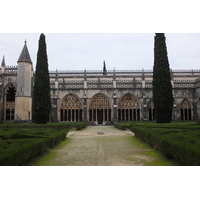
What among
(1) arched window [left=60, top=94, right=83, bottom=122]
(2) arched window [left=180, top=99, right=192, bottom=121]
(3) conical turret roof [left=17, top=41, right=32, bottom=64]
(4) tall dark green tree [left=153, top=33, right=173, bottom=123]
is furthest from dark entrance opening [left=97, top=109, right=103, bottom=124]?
(3) conical turret roof [left=17, top=41, right=32, bottom=64]

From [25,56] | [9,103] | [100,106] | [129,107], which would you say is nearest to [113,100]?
[100,106]

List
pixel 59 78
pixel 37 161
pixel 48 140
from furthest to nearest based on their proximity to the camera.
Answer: pixel 59 78
pixel 48 140
pixel 37 161

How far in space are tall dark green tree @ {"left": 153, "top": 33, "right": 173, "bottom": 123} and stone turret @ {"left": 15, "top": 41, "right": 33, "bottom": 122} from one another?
16.4 meters

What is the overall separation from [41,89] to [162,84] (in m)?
14.8

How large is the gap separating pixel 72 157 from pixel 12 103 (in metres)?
24.6

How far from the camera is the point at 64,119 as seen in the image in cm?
3316

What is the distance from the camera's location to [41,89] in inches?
1003

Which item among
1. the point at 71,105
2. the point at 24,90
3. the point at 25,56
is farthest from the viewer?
the point at 71,105

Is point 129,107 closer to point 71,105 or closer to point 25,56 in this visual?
point 71,105

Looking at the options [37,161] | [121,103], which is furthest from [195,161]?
[121,103]

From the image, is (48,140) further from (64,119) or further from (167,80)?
(64,119)

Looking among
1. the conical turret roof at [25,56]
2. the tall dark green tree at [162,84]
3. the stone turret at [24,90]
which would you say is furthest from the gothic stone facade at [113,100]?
the tall dark green tree at [162,84]

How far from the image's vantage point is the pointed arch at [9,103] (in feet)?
97.4

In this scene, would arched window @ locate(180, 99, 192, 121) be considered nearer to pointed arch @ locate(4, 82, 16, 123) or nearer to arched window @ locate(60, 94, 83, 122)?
arched window @ locate(60, 94, 83, 122)
